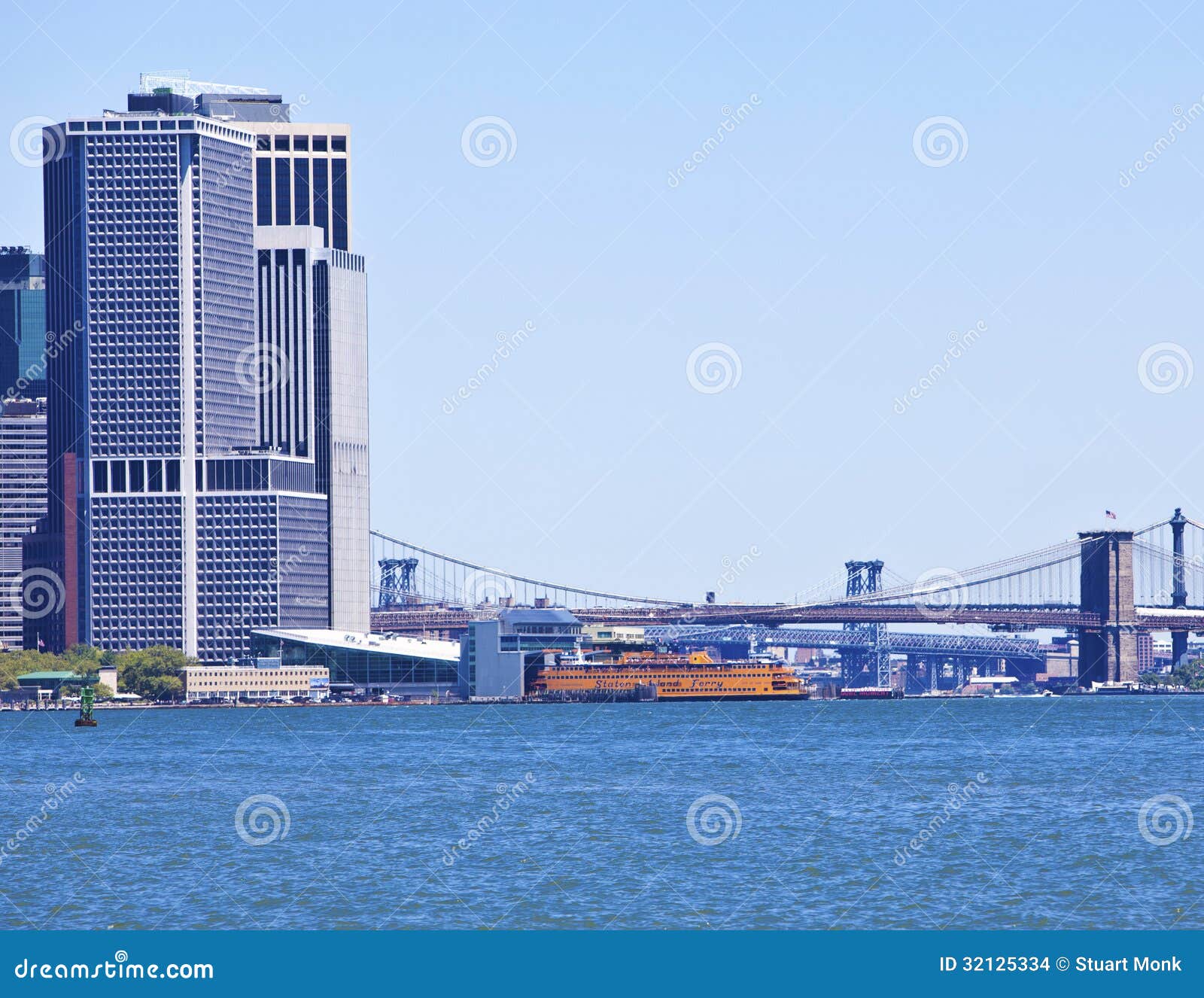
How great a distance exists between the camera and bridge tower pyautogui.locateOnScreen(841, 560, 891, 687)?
541ft

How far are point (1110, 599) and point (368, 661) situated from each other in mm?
46718

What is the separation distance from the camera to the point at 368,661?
141250 mm

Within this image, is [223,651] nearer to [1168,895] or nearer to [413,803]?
[413,803]

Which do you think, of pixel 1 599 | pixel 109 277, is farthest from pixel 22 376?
pixel 109 277

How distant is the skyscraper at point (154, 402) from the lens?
141625 mm

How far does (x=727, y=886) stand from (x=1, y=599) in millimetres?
140882

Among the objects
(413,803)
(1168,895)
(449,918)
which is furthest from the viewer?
(413,803)

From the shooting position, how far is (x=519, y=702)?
436 ft

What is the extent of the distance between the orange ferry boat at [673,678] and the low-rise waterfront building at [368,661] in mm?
9187

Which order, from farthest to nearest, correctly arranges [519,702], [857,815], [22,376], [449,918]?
[22,376]
[519,702]
[857,815]
[449,918]

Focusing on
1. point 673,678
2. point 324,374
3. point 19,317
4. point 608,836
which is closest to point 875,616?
point 673,678

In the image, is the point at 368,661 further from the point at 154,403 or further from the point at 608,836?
the point at 608,836

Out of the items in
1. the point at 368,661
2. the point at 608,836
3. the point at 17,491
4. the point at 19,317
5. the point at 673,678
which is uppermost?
the point at 19,317

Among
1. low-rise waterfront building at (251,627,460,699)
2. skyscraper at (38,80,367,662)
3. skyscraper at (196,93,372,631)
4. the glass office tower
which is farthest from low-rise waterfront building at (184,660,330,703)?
skyscraper at (196,93,372,631)
